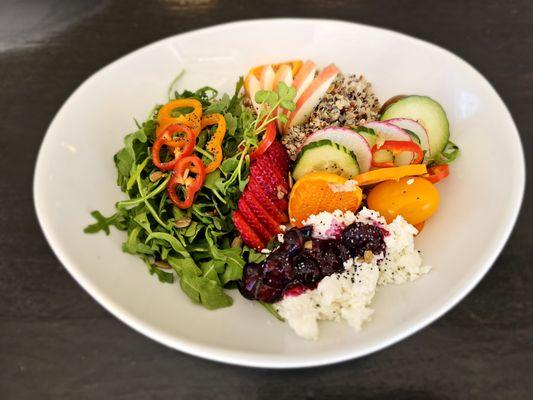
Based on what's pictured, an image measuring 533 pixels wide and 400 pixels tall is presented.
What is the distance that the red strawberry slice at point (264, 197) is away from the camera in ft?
6.13

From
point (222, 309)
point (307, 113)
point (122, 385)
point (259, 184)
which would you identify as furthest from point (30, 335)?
point (307, 113)

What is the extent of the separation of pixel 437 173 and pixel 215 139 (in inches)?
35.0

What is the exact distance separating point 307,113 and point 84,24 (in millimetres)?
1558

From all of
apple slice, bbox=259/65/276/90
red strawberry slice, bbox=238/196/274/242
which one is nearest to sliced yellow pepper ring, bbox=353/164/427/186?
red strawberry slice, bbox=238/196/274/242

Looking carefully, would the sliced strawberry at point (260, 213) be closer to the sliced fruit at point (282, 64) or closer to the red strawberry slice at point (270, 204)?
the red strawberry slice at point (270, 204)

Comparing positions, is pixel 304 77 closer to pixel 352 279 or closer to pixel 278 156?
pixel 278 156

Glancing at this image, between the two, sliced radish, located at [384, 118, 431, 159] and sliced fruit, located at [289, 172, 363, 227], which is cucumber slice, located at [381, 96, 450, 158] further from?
sliced fruit, located at [289, 172, 363, 227]

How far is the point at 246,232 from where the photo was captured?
183 centimetres

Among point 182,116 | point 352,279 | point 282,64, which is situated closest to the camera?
point 352,279

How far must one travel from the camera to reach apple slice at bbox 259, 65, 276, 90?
216 centimetres

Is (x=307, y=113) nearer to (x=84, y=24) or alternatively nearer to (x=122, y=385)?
(x=122, y=385)

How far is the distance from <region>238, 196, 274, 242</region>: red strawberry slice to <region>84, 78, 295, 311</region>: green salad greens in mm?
71

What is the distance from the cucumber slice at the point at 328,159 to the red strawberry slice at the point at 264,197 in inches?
6.0

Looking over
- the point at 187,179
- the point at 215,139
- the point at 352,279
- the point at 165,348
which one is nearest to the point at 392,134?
the point at 352,279
